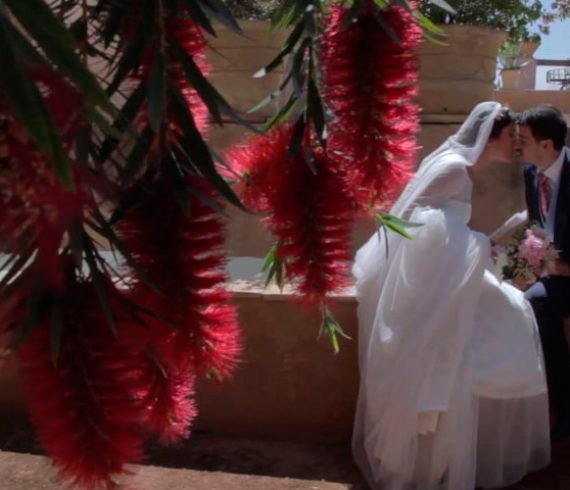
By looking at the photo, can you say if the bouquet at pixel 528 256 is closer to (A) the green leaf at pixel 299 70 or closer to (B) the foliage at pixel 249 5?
(B) the foliage at pixel 249 5

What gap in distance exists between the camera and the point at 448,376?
373cm

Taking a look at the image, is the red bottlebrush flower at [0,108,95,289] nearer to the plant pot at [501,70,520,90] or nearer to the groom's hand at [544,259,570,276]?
the groom's hand at [544,259,570,276]

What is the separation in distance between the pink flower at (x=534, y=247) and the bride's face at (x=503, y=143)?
0.32m

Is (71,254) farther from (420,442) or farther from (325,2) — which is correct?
(420,442)

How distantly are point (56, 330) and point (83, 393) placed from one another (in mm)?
65

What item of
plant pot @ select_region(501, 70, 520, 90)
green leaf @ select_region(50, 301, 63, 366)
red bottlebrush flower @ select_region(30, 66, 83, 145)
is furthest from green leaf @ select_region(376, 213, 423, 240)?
plant pot @ select_region(501, 70, 520, 90)

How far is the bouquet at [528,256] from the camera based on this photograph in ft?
12.9

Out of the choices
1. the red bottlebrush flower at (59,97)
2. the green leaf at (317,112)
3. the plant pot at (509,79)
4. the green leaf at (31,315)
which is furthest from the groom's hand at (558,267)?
the plant pot at (509,79)

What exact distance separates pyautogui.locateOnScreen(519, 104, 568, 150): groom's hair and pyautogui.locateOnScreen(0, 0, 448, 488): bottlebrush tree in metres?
2.73

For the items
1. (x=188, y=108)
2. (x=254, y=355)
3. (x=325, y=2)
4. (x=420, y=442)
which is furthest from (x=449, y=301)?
(x=188, y=108)

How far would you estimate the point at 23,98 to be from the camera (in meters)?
0.67

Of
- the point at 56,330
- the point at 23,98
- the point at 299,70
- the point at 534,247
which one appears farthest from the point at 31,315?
the point at 534,247

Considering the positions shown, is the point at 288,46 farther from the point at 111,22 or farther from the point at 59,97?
the point at 59,97

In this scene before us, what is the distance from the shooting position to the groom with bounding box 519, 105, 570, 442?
395 cm
